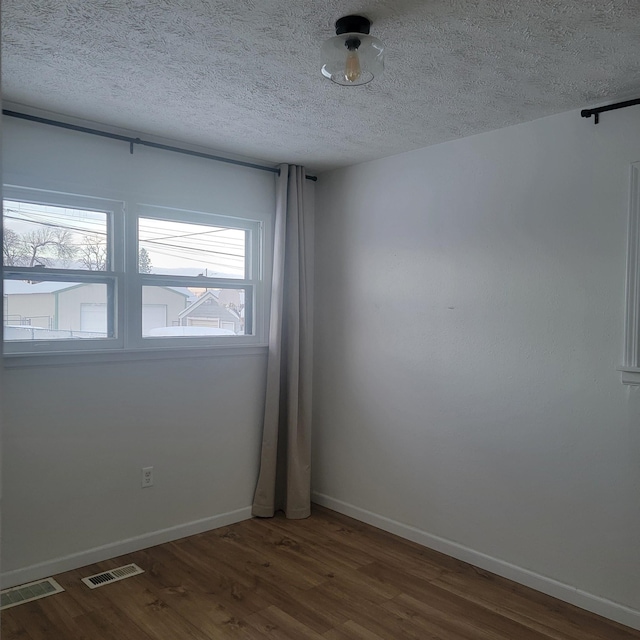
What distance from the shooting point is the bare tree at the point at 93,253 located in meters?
3.19

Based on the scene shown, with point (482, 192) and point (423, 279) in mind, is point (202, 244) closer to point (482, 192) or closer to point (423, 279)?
point (423, 279)

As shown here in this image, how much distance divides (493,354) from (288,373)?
1429 millimetres

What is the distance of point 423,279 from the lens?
3561 mm

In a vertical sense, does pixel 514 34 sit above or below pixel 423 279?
above

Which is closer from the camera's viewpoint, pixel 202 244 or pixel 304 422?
pixel 202 244

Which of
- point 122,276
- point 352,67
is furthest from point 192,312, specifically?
point 352,67

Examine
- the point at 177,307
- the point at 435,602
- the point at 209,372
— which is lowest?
the point at 435,602

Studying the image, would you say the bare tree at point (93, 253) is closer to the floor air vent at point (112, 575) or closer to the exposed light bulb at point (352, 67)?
the floor air vent at point (112, 575)

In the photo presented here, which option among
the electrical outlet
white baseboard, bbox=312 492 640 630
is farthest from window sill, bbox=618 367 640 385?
the electrical outlet

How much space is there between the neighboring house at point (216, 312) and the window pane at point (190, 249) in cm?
14

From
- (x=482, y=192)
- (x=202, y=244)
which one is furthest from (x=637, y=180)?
(x=202, y=244)

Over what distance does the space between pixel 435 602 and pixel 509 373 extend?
1.23 meters

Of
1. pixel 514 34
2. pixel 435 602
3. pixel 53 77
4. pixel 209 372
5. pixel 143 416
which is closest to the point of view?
pixel 514 34

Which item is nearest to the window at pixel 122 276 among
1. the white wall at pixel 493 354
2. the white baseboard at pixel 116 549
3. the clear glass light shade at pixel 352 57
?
the white wall at pixel 493 354
